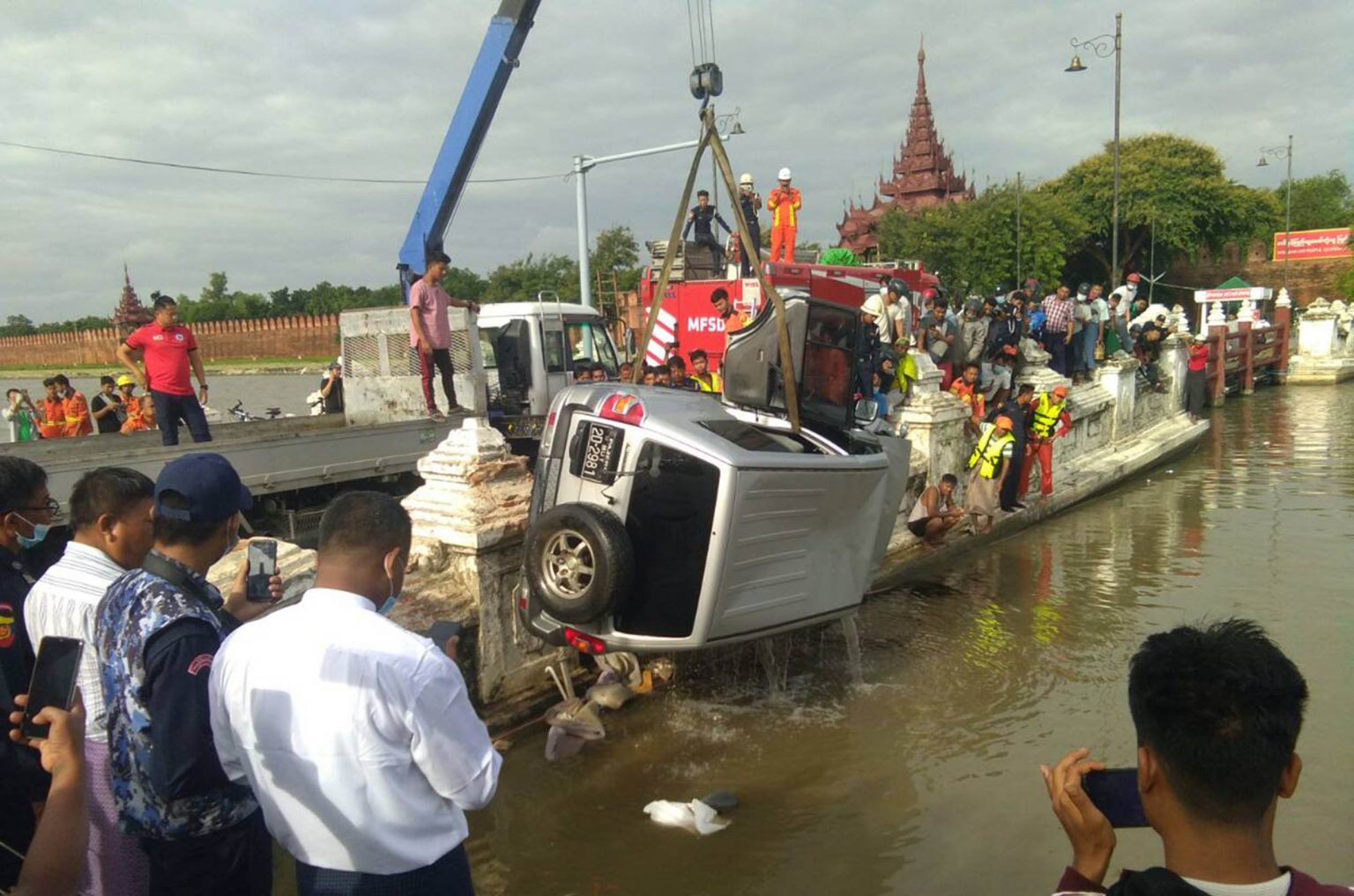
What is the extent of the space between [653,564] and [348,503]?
7.43 ft

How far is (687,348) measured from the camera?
12.9 meters

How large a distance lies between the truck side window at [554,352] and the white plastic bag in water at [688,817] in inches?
285

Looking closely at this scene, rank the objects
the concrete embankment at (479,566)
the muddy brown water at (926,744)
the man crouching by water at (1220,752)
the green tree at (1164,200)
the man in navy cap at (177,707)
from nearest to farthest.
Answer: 1. the man crouching by water at (1220,752)
2. the man in navy cap at (177,707)
3. the muddy brown water at (926,744)
4. the concrete embankment at (479,566)
5. the green tree at (1164,200)

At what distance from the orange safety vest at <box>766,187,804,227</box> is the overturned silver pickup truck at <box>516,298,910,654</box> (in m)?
8.21

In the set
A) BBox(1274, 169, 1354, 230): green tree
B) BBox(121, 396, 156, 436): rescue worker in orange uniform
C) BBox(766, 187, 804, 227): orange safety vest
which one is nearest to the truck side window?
BBox(766, 187, 804, 227): orange safety vest

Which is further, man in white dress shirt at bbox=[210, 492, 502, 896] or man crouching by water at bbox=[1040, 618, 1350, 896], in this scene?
man in white dress shirt at bbox=[210, 492, 502, 896]

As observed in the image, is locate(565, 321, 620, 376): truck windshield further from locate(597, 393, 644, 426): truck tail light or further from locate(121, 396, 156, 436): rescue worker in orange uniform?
locate(597, 393, 644, 426): truck tail light

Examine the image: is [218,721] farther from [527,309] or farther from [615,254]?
[615,254]

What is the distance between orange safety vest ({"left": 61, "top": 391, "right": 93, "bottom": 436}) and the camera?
11.5 meters

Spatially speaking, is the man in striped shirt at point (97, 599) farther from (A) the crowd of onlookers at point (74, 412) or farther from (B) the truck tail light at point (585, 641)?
(A) the crowd of onlookers at point (74, 412)

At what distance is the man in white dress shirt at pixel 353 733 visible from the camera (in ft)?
5.99

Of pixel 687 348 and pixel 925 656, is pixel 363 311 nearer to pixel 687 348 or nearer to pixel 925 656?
pixel 687 348

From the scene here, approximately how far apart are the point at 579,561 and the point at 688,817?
1253 mm

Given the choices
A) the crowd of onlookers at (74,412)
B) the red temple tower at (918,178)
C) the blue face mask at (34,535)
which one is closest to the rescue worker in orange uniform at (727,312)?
the crowd of onlookers at (74,412)
